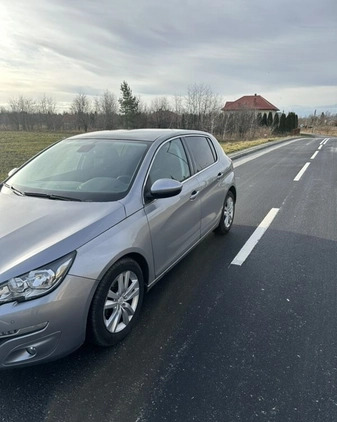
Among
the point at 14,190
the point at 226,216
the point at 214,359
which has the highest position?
the point at 14,190

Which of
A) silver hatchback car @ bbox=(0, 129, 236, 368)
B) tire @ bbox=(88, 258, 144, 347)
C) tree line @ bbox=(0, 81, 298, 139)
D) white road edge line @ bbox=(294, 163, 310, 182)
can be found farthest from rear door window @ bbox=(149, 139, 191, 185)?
tree line @ bbox=(0, 81, 298, 139)

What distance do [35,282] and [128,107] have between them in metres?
55.1

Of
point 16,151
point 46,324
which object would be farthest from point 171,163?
point 16,151

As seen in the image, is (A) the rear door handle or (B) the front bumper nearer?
(B) the front bumper

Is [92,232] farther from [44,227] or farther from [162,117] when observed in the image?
[162,117]

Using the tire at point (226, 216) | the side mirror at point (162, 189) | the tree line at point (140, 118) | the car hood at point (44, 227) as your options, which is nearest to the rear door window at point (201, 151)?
the tire at point (226, 216)

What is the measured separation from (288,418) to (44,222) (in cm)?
211

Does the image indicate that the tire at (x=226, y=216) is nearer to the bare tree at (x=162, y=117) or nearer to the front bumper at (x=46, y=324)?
the front bumper at (x=46, y=324)

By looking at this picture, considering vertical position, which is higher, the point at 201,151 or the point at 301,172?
the point at 201,151

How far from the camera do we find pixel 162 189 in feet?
9.07

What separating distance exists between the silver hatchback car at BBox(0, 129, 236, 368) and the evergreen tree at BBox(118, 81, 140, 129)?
5147 centimetres

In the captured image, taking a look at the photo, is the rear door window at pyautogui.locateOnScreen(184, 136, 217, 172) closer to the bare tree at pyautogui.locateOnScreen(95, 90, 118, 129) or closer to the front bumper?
the front bumper

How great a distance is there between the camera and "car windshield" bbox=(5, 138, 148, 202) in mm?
2836

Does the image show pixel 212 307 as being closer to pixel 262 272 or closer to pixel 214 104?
pixel 262 272
